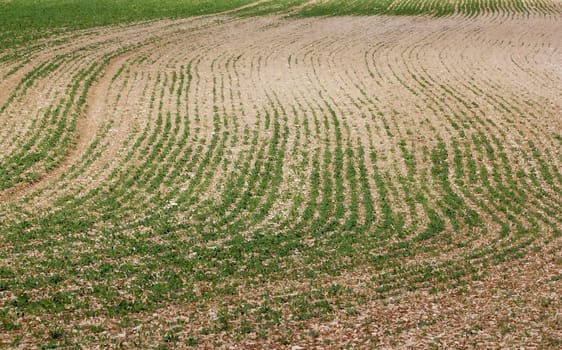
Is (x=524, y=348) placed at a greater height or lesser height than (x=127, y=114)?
lesser

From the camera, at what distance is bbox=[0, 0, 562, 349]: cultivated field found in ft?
46.8

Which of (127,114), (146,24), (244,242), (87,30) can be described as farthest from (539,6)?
(244,242)

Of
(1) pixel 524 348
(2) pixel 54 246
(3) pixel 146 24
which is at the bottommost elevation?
(1) pixel 524 348

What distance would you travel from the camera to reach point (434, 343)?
43.4 ft

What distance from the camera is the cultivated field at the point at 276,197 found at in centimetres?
1425

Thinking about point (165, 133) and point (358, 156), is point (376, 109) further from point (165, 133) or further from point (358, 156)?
point (165, 133)

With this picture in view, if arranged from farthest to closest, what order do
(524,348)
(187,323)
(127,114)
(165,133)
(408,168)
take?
(127,114)
(165,133)
(408,168)
(187,323)
(524,348)

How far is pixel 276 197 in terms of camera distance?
21312mm

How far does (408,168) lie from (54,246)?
14.0 meters

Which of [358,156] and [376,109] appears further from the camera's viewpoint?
[376,109]

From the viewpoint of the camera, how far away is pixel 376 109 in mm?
31375

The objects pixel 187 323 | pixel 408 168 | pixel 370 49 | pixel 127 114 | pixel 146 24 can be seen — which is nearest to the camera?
pixel 187 323

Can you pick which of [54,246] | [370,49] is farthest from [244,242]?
[370,49]

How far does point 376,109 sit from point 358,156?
22.2 ft
